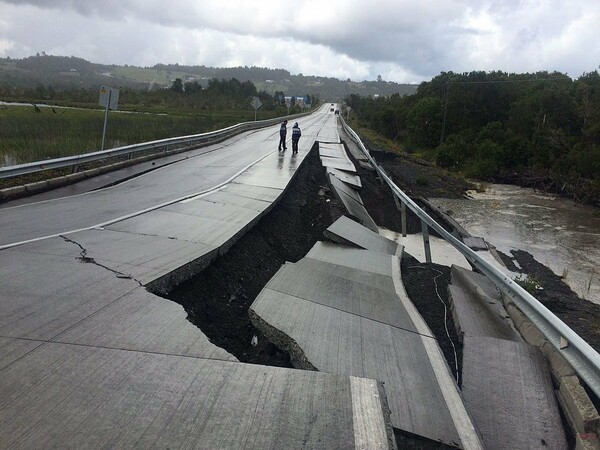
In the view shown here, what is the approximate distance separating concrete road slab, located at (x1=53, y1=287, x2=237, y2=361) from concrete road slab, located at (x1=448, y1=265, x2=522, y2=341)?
121 inches

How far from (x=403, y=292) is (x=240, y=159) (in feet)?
51.7

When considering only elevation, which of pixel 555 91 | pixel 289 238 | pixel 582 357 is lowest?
pixel 289 238

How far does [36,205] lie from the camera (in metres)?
10.1

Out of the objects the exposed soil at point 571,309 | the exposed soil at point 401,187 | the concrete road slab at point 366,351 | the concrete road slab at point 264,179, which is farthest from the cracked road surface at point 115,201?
the exposed soil at point 571,309

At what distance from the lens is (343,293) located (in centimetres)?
624

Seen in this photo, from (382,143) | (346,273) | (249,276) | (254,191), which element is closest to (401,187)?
(254,191)

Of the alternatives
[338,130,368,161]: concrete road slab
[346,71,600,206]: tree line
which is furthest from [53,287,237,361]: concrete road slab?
[346,71,600,206]: tree line

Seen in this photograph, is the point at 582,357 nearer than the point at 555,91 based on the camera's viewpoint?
Yes

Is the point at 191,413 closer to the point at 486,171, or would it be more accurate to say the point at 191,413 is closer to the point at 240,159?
the point at 240,159

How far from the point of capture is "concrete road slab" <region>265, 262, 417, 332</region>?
5.61 metres

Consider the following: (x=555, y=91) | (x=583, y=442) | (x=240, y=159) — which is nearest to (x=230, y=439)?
(x=583, y=442)

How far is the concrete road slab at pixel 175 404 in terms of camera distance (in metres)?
2.79

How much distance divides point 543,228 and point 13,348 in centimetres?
2012

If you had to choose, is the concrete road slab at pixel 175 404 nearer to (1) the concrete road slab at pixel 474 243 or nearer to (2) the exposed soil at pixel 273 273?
(2) the exposed soil at pixel 273 273
